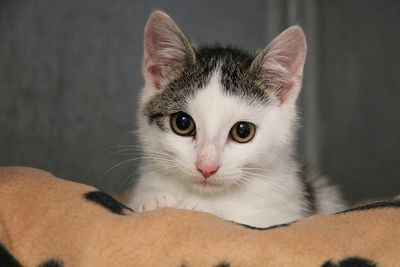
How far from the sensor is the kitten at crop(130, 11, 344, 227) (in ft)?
5.28

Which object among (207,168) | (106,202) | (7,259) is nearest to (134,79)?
(207,168)

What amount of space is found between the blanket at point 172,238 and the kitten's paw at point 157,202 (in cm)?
19

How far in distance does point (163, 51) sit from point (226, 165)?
0.50 meters

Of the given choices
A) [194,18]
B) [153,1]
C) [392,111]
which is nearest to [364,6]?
[392,111]

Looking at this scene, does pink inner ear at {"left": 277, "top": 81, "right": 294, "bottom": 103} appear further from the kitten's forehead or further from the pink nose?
the pink nose

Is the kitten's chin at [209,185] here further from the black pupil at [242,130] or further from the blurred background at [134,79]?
the blurred background at [134,79]

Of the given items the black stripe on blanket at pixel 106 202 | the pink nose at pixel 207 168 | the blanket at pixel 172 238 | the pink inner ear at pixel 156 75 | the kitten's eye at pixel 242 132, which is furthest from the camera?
the pink inner ear at pixel 156 75

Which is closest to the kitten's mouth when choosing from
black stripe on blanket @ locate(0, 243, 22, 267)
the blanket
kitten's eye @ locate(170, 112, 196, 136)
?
kitten's eye @ locate(170, 112, 196, 136)

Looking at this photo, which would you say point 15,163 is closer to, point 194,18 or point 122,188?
point 122,188

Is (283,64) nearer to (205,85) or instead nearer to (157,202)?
(205,85)

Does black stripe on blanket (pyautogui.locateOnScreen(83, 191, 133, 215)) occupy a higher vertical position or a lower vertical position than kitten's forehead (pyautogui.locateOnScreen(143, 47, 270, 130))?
lower

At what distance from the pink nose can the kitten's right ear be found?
16.8 inches

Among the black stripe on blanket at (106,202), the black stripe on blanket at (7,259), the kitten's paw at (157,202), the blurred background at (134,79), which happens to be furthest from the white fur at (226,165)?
the blurred background at (134,79)

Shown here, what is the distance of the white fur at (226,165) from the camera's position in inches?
62.9
